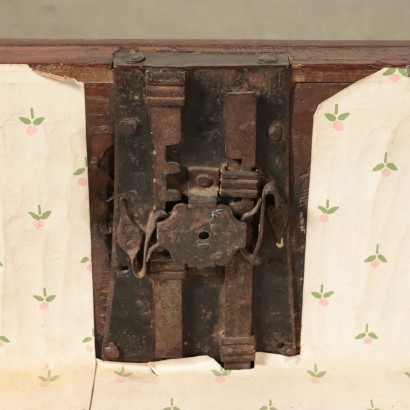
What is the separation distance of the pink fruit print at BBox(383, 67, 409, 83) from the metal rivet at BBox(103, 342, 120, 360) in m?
0.61

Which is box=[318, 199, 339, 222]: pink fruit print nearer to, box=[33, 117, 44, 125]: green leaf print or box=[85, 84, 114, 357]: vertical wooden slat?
box=[85, 84, 114, 357]: vertical wooden slat

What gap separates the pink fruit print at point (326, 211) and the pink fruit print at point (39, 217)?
1.37ft

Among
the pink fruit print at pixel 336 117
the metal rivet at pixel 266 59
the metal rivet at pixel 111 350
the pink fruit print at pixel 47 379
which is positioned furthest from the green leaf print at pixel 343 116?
the pink fruit print at pixel 47 379

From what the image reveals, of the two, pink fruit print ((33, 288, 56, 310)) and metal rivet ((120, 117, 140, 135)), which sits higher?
metal rivet ((120, 117, 140, 135))

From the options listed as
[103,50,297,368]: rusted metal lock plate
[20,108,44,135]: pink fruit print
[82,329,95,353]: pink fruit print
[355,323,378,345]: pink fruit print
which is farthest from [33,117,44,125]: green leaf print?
[355,323,378,345]: pink fruit print

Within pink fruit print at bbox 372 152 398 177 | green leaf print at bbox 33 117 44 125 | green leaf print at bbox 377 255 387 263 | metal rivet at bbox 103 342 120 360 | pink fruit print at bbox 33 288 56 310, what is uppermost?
green leaf print at bbox 33 117 44 125

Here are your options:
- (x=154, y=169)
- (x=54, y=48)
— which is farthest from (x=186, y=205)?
(x=54, y=48)

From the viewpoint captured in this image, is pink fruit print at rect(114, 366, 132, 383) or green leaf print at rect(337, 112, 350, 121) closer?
green leaf print at rect(337, 112, 350, 121)

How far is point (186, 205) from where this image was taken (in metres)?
1.17

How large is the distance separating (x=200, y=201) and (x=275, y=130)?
0.15 meters

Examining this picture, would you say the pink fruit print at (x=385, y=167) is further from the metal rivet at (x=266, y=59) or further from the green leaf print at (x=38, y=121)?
the green leaf print at (x=38, y=121)

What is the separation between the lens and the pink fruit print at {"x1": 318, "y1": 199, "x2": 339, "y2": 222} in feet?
4.06

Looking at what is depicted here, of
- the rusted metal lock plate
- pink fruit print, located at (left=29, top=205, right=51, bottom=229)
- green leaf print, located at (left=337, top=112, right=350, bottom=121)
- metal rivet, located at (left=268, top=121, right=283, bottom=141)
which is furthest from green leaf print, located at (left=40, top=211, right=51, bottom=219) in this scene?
green leaf print, located at (left=337, top=112, right=350, bottom=121)

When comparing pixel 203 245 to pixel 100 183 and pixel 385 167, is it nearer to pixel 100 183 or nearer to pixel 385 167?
pixel 100 183
